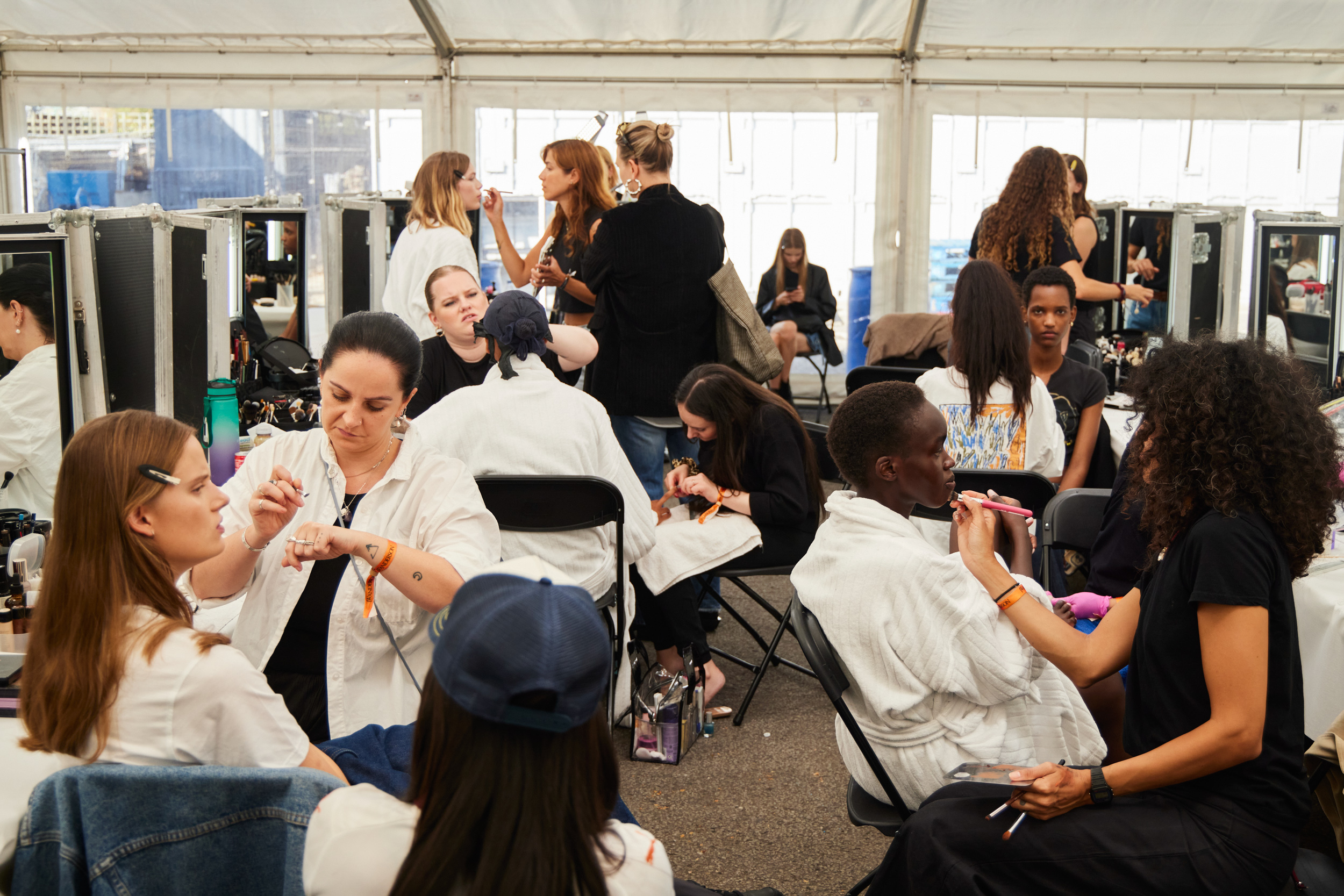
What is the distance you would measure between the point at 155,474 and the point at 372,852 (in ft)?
2.28

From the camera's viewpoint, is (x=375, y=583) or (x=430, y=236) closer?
(x=375, y=583)

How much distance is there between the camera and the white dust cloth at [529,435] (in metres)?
2.71

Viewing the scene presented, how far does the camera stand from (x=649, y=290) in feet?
12.5

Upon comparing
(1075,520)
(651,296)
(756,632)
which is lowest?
(756,632)

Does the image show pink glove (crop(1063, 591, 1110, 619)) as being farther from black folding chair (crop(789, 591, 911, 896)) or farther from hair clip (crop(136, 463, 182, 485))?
hair clip (crop(136, 463, 182, 485))

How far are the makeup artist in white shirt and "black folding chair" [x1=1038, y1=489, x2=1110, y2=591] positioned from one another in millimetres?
1462

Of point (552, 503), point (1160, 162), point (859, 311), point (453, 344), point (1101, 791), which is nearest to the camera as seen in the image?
point (1101, 791)

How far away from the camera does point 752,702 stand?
3.41 metres

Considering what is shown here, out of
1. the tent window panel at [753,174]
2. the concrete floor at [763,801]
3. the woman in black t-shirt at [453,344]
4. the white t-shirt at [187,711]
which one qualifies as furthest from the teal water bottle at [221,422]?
the tent window panel at [753,174]

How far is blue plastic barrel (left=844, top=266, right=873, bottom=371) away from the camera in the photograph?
7.52 metres

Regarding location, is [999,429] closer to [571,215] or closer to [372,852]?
[571,215]

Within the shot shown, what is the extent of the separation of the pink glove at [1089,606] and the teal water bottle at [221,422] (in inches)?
92.1

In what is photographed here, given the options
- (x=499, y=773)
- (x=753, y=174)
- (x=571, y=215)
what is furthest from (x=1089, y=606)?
(x=753, y=174)

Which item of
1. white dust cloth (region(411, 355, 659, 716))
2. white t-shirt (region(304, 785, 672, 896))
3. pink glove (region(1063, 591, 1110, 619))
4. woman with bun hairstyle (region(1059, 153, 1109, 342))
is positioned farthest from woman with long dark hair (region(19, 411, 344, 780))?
woman with bun hairstyle (region(1059, 153, 1109, 342))
